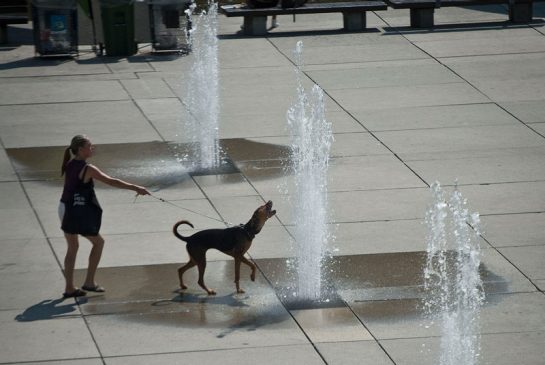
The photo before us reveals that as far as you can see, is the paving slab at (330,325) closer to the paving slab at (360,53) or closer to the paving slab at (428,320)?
the paving slab at (428,320)

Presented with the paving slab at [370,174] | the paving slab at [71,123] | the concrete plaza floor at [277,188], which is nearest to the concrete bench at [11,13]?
the concrete plaza floor at [277,188]

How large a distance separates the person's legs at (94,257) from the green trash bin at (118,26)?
11.2 meters

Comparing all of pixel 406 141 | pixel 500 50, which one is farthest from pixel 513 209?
pixel 500 50

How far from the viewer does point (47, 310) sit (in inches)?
396

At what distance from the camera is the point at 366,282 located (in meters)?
10.7

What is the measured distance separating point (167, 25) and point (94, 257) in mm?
11426

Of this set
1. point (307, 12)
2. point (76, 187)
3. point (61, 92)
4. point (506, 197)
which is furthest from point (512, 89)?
point (76, 187)

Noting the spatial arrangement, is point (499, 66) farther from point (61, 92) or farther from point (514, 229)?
point (514, 229)

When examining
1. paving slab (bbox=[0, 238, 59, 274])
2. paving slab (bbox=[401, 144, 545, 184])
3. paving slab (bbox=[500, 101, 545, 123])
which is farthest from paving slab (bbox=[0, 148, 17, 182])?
paving slab (bbox=[500, 101, 545, 123])

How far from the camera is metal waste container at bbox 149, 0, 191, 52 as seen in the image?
830 inches

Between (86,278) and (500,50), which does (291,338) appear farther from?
(500,50)

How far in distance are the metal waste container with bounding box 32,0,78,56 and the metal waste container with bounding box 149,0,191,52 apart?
134 cm

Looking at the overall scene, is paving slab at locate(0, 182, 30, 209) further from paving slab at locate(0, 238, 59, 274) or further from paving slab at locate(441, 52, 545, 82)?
paving slab at locate(441, 52, 545, 82)

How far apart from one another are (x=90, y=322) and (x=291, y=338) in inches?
65.0
